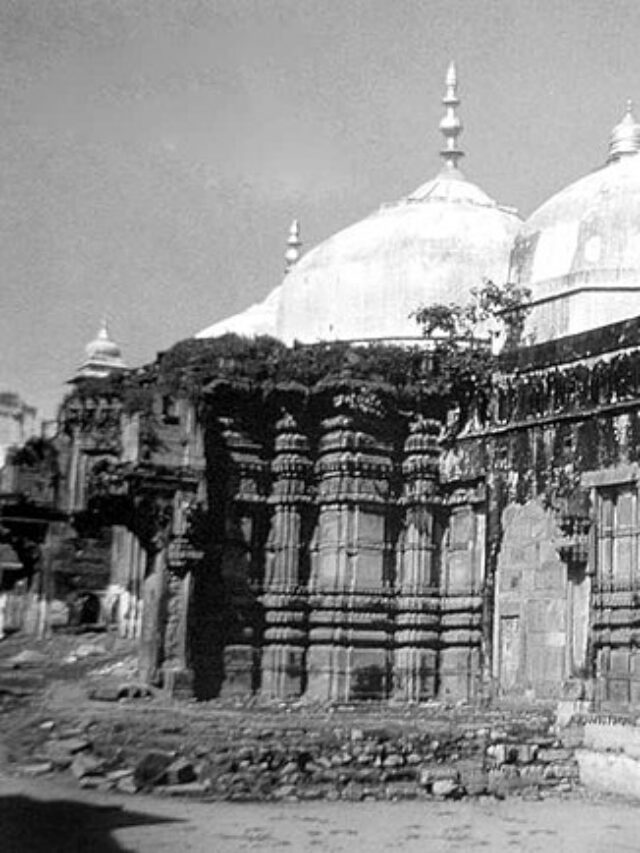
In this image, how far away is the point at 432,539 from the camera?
24672 mm

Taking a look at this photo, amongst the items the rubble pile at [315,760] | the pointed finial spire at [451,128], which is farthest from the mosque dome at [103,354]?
the rubble pile at [315,760]

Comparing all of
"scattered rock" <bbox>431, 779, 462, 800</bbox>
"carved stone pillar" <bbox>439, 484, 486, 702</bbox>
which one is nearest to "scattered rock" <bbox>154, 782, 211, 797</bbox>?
"scattered rock" <bbox>431, 779, 462, 800</bbox>

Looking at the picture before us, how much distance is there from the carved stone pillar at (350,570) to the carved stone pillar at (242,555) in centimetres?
96

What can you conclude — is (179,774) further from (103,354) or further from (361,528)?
(103,354)

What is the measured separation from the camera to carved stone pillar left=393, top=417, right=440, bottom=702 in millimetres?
24125

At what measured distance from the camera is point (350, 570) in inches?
958

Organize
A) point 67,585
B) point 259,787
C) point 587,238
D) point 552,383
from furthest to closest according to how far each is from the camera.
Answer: point 67,585 → point 587,238 → point 552,383 → point 259,787

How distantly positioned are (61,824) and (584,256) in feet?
52.2

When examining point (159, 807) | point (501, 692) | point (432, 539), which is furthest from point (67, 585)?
point (159, 807)

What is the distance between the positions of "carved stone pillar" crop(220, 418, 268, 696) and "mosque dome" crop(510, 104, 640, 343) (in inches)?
230

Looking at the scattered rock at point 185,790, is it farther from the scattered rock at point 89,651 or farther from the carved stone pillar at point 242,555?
the scattered rock at point 89,651

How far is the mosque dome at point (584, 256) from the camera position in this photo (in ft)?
83.7

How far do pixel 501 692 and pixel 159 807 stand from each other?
868 cm

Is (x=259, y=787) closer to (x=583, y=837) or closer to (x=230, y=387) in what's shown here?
(x=583, y=837)
